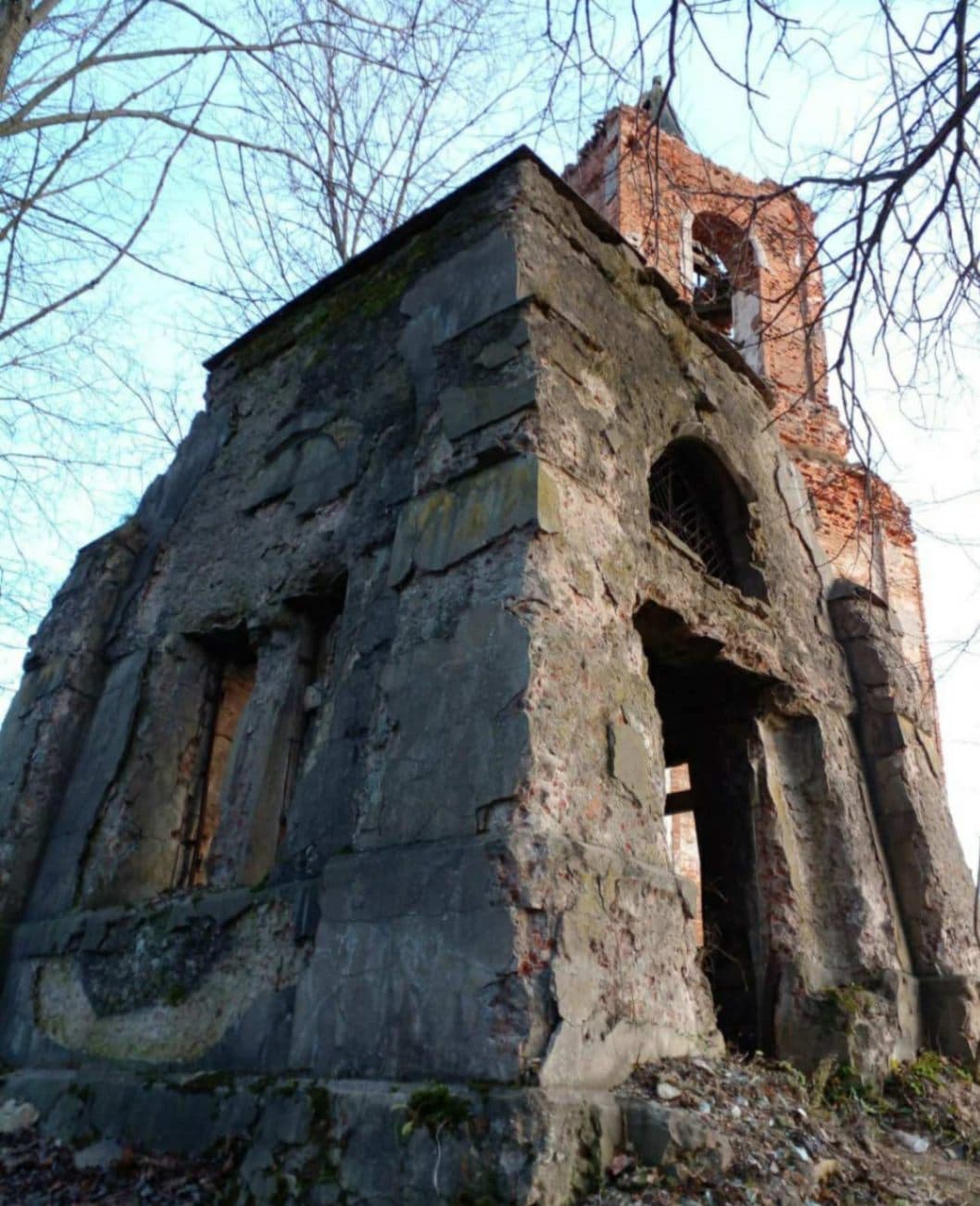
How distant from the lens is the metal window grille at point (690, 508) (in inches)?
228

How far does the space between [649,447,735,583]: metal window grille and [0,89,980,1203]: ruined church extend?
0.03 meters

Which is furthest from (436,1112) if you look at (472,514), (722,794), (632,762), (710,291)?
(710,291)

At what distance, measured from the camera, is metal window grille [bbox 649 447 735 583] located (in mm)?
5785

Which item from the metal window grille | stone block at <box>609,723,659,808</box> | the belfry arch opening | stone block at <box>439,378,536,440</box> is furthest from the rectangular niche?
the belfry arch opening

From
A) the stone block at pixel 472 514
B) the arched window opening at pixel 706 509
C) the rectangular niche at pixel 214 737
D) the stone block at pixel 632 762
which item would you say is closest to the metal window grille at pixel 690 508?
the arched window opening at pixel 706 509

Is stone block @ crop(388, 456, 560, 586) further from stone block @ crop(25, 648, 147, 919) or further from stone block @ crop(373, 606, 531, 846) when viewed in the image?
stone block @ crop(25, 648, 147, 919)

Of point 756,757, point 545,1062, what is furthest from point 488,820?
point 756,757

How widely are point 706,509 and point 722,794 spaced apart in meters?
1.73

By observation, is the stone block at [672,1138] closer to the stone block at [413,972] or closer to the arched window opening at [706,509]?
the stone block at [413,972]

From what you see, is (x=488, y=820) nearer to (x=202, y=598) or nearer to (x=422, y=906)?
(x=422, y=906)

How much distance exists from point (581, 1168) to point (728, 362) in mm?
5061

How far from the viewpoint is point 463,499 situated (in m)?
4.17

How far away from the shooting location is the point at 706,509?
6074mm

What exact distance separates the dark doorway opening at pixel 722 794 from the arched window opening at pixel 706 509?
70cm
